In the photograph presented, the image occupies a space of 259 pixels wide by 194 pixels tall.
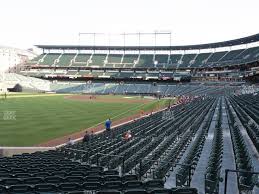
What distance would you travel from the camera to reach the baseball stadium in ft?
35.3

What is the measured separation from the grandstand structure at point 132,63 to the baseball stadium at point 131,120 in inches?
14.5

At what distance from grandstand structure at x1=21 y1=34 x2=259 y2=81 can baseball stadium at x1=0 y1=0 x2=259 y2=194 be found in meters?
0.37

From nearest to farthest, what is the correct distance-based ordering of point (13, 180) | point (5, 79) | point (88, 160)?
point (13, 180), point (88, 160), point (5, 79)

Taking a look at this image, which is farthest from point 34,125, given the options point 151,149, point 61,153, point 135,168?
point 135,168

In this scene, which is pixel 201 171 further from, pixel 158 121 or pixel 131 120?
pixel 131 120

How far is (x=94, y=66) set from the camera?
383ft

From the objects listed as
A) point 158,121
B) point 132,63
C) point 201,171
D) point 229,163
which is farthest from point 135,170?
point 132,63

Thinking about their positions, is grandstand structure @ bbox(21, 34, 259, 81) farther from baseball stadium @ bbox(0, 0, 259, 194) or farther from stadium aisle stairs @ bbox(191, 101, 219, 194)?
stadium aisle stairs @ bbox(191, 101, 219, 194)

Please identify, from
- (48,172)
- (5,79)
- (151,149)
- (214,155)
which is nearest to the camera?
(48,172)

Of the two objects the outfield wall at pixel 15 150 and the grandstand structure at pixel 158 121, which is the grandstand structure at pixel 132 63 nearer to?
the grandstand structure at pixel 158 121

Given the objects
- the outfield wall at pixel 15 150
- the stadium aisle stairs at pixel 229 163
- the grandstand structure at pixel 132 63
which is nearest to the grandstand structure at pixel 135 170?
the stadium aisle stairs at pixel 229 163

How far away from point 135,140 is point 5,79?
285 feet

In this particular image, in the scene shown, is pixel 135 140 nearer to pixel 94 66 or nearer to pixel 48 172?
pixel 48 172

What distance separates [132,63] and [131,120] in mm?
80082
